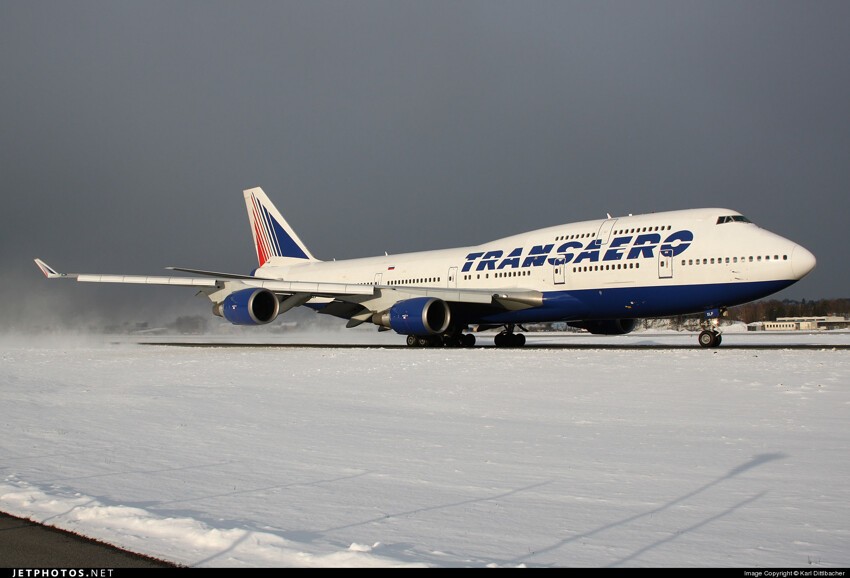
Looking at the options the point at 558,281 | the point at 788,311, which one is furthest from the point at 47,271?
the point at 788,311

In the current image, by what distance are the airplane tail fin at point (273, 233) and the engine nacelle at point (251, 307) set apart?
1081cm

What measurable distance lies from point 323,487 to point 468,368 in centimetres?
1165

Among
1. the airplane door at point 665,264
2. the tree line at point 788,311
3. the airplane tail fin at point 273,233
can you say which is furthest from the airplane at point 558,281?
the tree line at point 788,311

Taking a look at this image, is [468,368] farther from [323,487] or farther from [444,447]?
[323,487]

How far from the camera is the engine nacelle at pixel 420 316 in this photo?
26.2 m

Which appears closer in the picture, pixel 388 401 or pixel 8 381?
pixel 388 401

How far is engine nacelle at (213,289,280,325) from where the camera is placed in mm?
28766

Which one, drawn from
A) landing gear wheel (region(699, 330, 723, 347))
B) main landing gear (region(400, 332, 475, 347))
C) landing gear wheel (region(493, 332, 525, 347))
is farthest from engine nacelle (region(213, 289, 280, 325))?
landing gear wheel (region(699, 330, 723, 347))

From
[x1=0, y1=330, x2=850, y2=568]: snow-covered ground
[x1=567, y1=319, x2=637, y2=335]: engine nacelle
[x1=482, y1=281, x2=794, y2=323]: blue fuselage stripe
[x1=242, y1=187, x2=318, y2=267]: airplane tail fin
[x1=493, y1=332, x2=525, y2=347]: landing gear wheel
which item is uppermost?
[x1=242, y1=187, x2=318, y2=267]: airplane tail fin

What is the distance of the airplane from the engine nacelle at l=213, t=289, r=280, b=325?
5 centimetres

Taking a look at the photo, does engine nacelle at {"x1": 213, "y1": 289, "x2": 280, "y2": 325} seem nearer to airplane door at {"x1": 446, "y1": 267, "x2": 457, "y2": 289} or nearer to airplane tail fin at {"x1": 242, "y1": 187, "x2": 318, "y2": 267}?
airplane door at {"x1": 446, "y1": 267, "x2": 457, "y2": 289}

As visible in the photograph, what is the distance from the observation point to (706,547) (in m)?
4.64

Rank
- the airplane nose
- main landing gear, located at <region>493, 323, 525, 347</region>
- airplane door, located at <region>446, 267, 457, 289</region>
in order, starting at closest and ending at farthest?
the airplane nose → main landing gear, located at <region>493, 323, 525, 347</region> → airplane door, located at <region>446, 267, 457, 289</region>
